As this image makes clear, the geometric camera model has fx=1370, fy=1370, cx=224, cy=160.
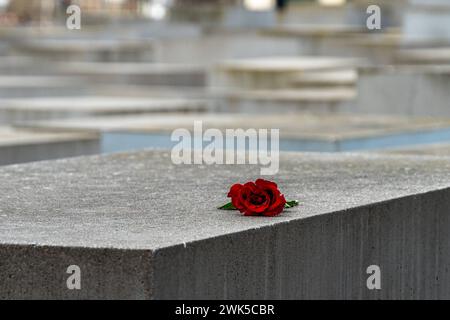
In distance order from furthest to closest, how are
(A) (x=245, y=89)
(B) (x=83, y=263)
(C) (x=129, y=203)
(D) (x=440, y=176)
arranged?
1. (A) (x=245, y=89)
2. (D) (x=440, y=176)
3. (C) (x=129, y=203)
4. (B) (x=83, y=263)

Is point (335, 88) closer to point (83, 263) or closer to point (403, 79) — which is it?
point (403, 79)

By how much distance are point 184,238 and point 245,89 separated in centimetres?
1594

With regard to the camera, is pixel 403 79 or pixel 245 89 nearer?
pixel 403 79

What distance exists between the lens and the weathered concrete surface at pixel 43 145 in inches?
440

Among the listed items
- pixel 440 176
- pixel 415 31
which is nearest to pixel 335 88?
pixel 415 31

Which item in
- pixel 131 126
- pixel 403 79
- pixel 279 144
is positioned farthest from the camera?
pixel 403 79

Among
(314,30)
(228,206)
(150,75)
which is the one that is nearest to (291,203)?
(228,206)

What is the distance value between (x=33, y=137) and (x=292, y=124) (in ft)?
8.33

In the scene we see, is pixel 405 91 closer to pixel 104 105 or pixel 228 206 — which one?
pixel 104 105

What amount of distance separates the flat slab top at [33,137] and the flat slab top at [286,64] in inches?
318

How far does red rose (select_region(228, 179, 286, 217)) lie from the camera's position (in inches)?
226

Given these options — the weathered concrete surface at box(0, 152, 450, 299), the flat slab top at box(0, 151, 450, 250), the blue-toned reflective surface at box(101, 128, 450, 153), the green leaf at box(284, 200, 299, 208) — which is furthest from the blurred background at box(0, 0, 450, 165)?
the green leaf at box(284, 200, 299, 208)
